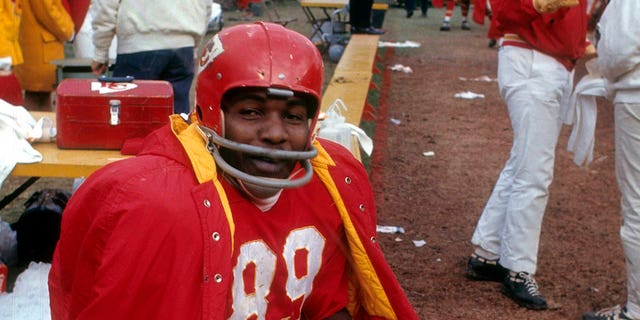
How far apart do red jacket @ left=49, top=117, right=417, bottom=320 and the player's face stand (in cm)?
10

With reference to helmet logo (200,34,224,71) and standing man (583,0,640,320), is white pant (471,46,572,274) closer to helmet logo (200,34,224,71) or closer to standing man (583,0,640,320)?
standing man (583,0,640,320)

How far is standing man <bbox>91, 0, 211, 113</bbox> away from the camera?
5.79 m

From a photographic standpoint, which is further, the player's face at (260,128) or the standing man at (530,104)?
the standing man at (530,104)

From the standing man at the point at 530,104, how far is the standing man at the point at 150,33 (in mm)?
2151

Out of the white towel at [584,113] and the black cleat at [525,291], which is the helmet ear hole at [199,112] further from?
the white towel at [584,113]

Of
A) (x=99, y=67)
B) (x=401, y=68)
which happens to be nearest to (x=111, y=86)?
(x=99, y=67)

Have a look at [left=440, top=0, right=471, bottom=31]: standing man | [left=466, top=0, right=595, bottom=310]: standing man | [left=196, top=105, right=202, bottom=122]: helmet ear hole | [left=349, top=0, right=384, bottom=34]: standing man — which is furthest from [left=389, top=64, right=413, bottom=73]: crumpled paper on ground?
[left=196, top=105, right=202, bottom=122]: helmet ear hole

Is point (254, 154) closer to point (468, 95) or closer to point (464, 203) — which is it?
point (464, 203)

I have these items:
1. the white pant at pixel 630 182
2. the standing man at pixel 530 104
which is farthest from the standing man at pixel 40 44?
the white pant at pixel 630 182

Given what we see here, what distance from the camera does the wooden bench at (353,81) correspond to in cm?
730

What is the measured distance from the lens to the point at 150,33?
585cm

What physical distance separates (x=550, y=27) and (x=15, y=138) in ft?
9.48

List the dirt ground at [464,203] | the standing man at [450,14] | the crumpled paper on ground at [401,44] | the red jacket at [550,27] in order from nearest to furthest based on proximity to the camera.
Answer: the red jacket at [550,27], the dirt ground at [464,203], the crumpled paper on ground at [401,44], the standing man at [450,14]

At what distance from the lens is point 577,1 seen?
463 centimetres
